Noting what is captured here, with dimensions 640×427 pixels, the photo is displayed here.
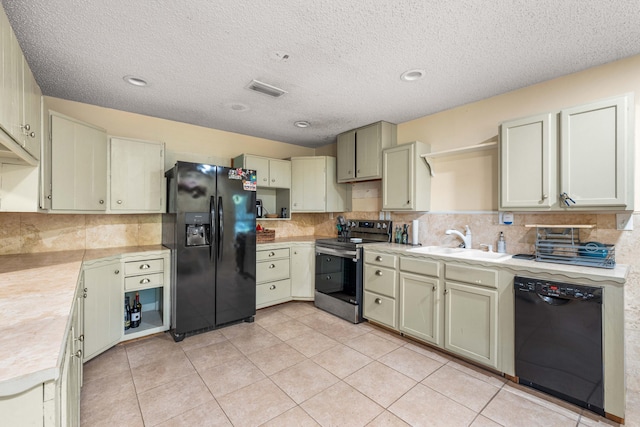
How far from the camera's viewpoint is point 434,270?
2.63 meters

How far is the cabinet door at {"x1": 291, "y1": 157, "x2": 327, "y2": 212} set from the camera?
4219 millimetres

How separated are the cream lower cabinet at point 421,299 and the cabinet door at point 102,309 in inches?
108

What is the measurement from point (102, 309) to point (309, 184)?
9.08 feet

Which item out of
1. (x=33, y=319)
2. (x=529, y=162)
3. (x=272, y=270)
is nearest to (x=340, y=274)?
(x=272, y=270)

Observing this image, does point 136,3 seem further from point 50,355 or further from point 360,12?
point 50,355

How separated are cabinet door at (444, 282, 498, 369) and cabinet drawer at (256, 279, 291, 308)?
2.05 metres

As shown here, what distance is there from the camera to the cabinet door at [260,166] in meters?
3.80

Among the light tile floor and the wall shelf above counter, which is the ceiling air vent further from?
the light tile floor

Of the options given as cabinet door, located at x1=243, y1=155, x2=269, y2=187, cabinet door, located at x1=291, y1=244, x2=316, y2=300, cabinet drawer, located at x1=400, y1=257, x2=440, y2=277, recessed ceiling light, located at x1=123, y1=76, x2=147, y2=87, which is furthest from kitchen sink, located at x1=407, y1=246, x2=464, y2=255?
recessed ceiling light, located at x1=123, y1=76, x2=147, y2=87

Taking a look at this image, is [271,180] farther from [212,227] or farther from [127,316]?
[127,316]

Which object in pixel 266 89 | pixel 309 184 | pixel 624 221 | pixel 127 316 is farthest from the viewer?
pixel 309 184

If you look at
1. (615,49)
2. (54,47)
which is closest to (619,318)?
(615,49)

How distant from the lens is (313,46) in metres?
1.98

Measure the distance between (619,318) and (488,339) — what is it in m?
0.81
